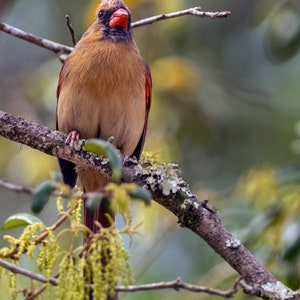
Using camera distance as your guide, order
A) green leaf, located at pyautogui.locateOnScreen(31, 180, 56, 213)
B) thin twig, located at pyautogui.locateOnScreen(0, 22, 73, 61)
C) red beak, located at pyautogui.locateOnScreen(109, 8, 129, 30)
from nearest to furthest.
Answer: green leaf, located at pyautogui.locateOnScreen(31, 180, 56, 213), thin twig, located at pyautogui.locateOnScreen(0, 22, 73, 61), red beak, located at pyautogui.locateOnScreen(109, 8, 129, 30)

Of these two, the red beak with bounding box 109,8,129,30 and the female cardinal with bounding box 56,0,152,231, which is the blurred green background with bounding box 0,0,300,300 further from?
the red beak with bounding box 109,8,129,30

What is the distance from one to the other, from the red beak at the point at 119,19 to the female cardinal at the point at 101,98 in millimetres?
108

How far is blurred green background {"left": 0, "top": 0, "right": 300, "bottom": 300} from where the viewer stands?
4.29 m

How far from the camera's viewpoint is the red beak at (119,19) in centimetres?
423

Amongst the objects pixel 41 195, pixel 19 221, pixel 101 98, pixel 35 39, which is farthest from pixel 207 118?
pixel 41 195

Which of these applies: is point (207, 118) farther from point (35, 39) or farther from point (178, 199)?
point (178, 199)

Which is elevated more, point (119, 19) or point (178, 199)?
point (119, 19)

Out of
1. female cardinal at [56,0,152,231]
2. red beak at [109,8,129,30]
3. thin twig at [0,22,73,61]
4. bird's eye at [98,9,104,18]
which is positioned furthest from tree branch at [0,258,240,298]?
bird's eye at [98,9,104,18]

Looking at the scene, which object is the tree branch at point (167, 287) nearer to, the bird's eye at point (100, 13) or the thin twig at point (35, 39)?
the thin twig at point (35, 39)

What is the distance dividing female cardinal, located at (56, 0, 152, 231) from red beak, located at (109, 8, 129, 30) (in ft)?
0.35

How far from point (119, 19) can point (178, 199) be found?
1439mm

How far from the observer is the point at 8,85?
626cm

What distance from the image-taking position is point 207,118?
5.72m

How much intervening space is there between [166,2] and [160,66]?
423 mm
